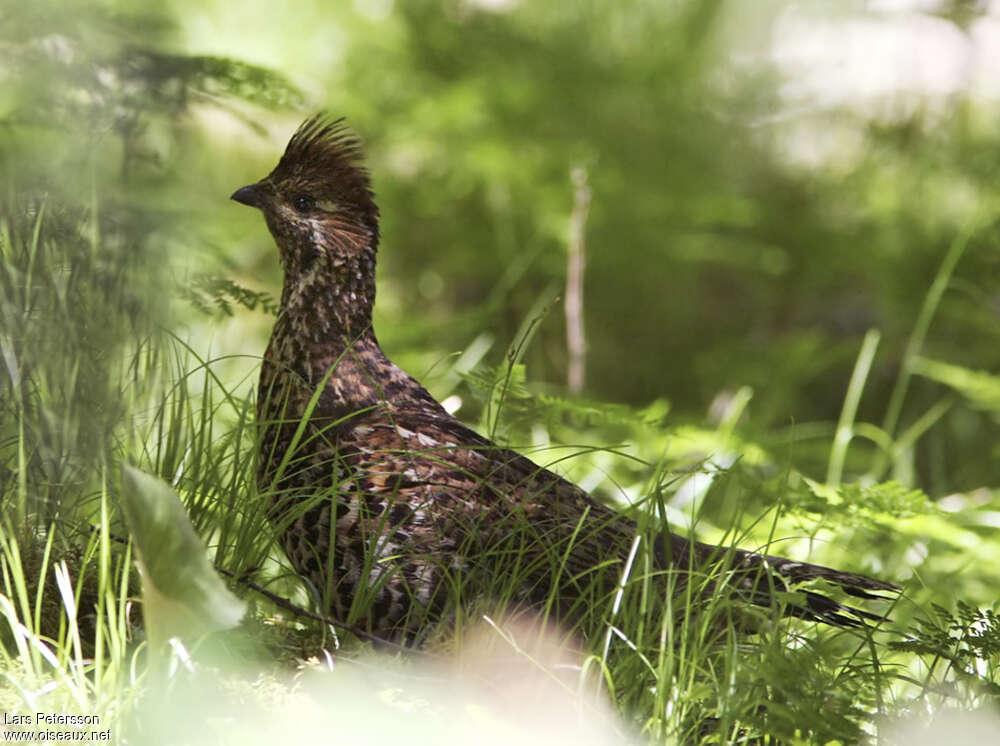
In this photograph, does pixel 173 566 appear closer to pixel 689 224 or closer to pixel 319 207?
pixel 319 207

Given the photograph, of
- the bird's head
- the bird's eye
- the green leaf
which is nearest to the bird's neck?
the bird's head

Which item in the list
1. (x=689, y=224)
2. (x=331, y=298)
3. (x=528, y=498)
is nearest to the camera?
(x=528, y=498)

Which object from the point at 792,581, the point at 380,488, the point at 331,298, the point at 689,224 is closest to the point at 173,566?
the point at 380,488

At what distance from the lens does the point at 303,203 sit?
274cm

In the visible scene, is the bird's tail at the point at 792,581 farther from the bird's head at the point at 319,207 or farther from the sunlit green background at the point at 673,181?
the sunlit green background at the point at 673,181

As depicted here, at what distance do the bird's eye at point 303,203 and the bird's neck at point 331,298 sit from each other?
0.44 feet

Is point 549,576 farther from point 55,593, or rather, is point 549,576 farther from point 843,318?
point 843,318

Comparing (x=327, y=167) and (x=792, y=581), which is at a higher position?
(x=327, y=167)

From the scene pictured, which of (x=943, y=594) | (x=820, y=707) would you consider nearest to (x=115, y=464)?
(x=820, y=707)

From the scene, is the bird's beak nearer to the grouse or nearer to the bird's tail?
the grouse

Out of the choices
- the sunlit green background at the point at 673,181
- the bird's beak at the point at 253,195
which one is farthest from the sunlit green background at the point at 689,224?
the bird's beak at the point at 253,195

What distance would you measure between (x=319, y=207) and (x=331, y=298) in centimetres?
25

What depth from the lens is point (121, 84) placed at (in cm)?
269

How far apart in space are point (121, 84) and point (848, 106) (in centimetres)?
656
